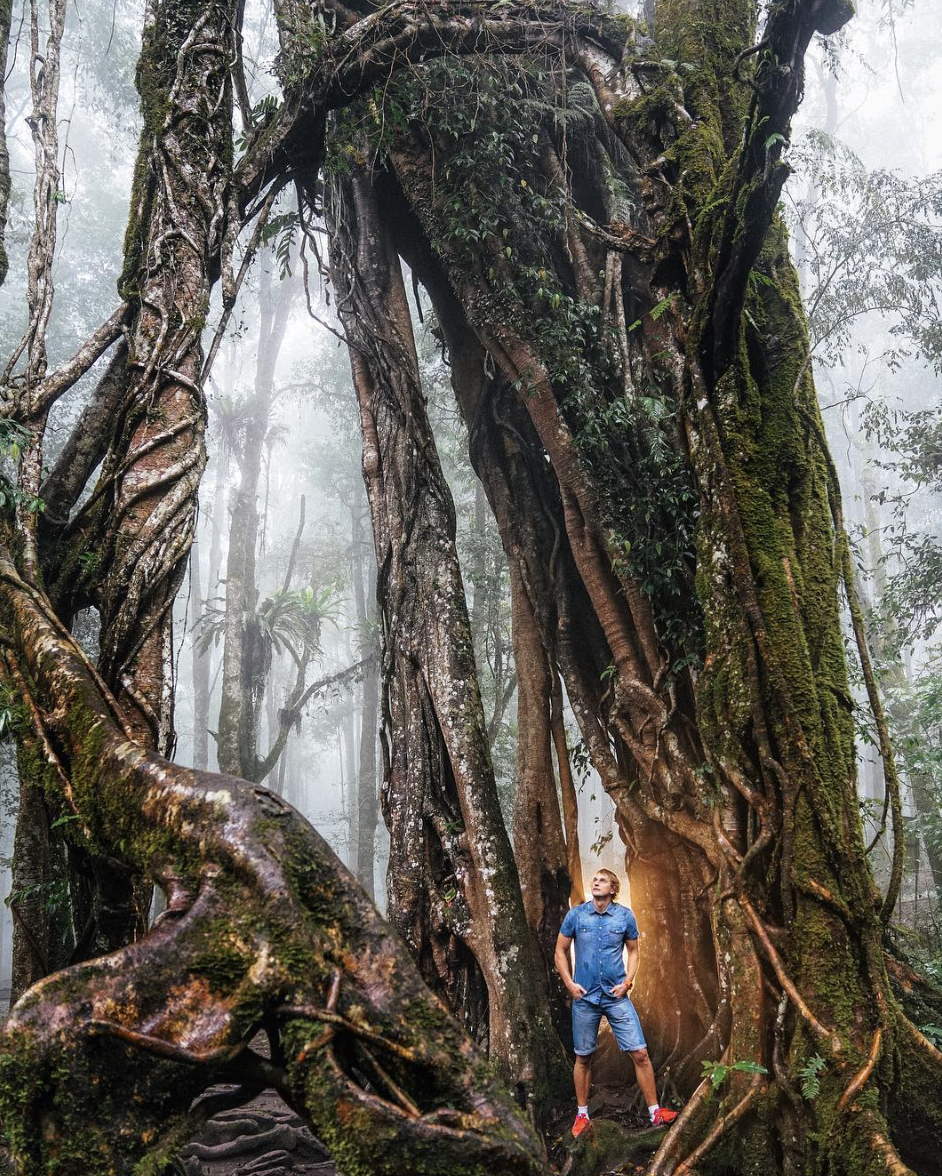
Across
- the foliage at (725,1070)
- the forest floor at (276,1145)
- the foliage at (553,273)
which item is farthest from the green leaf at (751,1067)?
the foliage at (553,273)

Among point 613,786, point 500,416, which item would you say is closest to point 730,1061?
point 613,786

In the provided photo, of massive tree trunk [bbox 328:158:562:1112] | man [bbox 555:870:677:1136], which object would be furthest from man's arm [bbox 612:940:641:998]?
massive tree trunk [bbox 328:158:562:1112]

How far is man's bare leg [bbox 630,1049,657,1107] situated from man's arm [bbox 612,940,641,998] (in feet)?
0.95

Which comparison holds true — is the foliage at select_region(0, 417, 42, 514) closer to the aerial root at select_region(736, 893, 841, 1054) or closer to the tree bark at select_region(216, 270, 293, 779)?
the aerial root at select_region(736, 893, 841, 1054)

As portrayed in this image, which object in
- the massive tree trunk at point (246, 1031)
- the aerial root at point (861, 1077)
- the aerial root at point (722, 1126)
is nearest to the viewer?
the massive tree trunk at point (246, 1031)

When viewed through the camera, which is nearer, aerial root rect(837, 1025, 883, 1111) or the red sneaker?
aerial root rect(837, 1025, 883, 1111)

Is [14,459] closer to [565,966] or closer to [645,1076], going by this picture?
[565,966]

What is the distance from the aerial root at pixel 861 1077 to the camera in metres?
3.03

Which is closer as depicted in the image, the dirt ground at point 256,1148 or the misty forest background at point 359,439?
the dirt ground at point 256,1148

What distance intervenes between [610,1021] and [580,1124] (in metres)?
0.57

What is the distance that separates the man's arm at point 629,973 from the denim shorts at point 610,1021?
64 millimetres

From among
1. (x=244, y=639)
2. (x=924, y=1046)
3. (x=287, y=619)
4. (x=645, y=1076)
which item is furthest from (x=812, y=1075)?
(x=287, y=619)

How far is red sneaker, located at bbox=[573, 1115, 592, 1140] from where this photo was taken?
3969 millimetres

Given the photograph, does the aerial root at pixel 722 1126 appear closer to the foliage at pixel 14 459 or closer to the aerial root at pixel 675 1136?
the aerial root at pixel 675 1136
